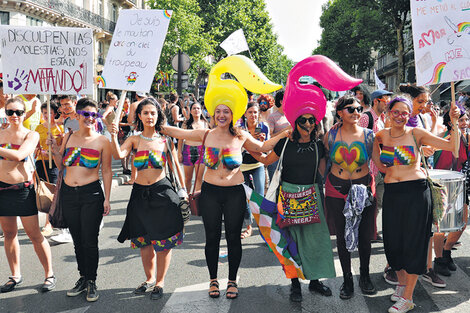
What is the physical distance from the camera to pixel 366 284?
4.33 metres

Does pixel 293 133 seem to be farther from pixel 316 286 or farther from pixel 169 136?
pixel 316 286

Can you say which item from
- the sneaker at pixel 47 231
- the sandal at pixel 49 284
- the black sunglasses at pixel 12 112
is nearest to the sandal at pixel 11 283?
the sandal at pixel 49 284

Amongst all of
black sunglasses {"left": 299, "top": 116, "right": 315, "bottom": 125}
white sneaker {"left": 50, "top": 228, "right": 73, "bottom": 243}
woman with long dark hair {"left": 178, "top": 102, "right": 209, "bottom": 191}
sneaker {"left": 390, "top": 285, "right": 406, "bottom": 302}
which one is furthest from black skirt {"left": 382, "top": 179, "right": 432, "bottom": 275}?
white sneaker {"left": 50, "top": 228, "right": 73, "bottom": 243}

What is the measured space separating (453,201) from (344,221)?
1.06 metres

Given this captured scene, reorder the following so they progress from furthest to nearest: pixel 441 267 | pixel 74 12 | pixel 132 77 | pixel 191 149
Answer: pixel 74 12
pixel 191 149
pixel 441 267
pixel 132 77

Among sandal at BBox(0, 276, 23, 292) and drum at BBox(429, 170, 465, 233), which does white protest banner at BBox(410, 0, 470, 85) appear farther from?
sandal at BBox(0, 276, 23, 292)

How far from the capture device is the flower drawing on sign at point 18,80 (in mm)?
4898

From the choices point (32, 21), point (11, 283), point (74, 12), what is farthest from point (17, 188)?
point (74, 12)

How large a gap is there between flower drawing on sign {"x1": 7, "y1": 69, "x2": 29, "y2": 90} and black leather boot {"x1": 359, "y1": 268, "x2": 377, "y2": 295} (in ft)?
13.4

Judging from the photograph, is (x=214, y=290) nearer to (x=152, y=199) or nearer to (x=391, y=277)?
(x=152, y=199)

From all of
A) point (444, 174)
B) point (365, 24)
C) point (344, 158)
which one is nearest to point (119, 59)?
point (344, 158)

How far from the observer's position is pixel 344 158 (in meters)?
4.18

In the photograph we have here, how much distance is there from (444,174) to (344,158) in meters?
1.10

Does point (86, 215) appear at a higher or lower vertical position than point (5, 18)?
lower
